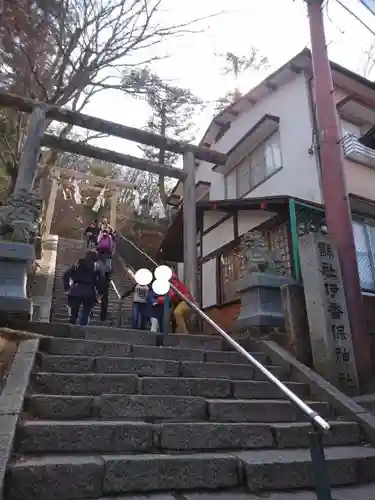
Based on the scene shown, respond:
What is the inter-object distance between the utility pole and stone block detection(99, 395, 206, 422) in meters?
2.98

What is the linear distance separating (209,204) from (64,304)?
530cm

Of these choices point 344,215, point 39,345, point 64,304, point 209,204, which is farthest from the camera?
point 209,204

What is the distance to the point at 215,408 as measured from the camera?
3955 millimetres

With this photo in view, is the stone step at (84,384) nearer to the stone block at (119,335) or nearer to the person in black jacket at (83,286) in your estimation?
the stone block at (119,335)

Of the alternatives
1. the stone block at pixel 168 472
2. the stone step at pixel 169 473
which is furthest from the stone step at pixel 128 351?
the stone block at pixel 168 472

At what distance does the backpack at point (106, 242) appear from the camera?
10000 mm

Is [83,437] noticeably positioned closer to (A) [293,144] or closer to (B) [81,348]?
(B) [81,348]

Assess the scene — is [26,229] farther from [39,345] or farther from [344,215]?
[344,215]

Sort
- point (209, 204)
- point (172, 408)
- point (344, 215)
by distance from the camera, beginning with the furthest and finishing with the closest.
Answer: point (209, 204)
point (344, 215)
point (172, 408)

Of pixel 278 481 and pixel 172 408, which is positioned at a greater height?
pixel 172 408

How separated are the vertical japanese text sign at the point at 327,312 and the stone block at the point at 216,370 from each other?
1169 mm

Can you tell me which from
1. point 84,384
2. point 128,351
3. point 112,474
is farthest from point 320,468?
point 128,351

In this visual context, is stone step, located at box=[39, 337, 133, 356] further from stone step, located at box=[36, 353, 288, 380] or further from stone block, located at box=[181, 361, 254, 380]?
stone block, located at box=[181, 361, 254, 380]

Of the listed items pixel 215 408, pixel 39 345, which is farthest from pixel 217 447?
pixel 39 345
